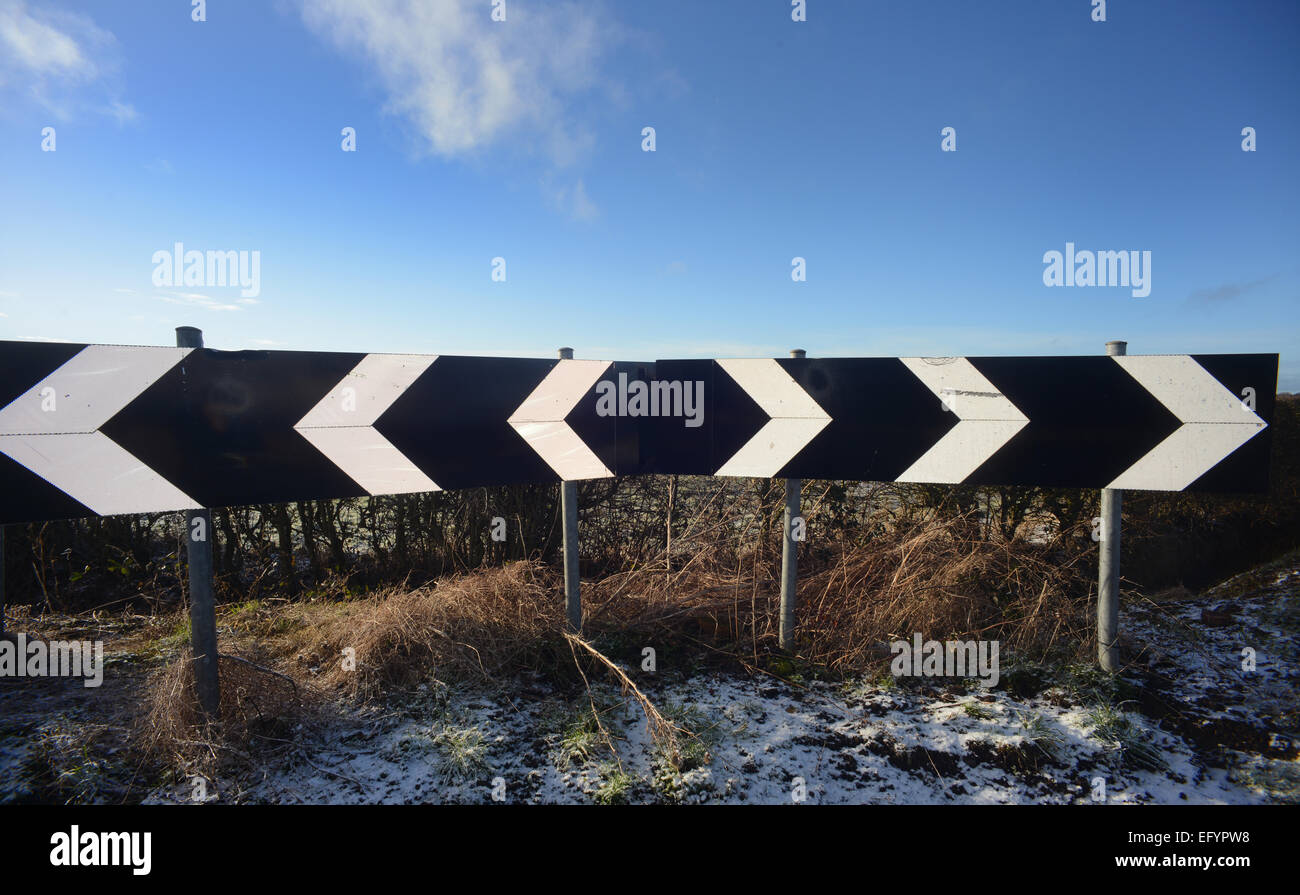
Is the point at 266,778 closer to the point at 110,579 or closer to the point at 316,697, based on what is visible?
the point at 316,697

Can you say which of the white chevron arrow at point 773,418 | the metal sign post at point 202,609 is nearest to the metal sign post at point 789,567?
the white chevron arrow at point 773,418

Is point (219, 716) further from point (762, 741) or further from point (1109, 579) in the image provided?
point (1109, 579)

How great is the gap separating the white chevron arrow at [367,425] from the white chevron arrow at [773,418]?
1685 millimetres

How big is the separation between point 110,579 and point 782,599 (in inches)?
260

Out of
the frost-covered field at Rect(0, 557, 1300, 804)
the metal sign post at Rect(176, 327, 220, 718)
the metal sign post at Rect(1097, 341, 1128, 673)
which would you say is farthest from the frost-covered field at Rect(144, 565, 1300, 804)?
the metal sign post at Rect(176, 327, 220, 718)

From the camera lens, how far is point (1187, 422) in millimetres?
2521

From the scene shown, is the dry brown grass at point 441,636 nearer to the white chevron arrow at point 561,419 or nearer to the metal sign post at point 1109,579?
the white chevron arrow at point 561,419

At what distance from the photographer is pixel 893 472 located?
2.79 m

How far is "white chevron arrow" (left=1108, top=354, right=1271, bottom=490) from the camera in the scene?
97.4 inches

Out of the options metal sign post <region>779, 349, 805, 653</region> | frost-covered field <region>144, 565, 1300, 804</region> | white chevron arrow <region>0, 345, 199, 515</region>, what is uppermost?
white chevron arrow <region>0, 345, 199, 515</region>

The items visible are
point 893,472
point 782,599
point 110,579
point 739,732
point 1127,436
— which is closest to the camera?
point 739,732

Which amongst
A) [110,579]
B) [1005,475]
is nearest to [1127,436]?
[1005,475]

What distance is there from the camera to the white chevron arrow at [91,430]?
1.96 m

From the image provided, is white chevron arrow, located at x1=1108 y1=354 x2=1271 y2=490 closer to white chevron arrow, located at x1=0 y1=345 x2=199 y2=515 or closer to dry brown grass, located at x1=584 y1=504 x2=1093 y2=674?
dry brown grass, located at x1=584 y1=504 x2=1093 y2=674
